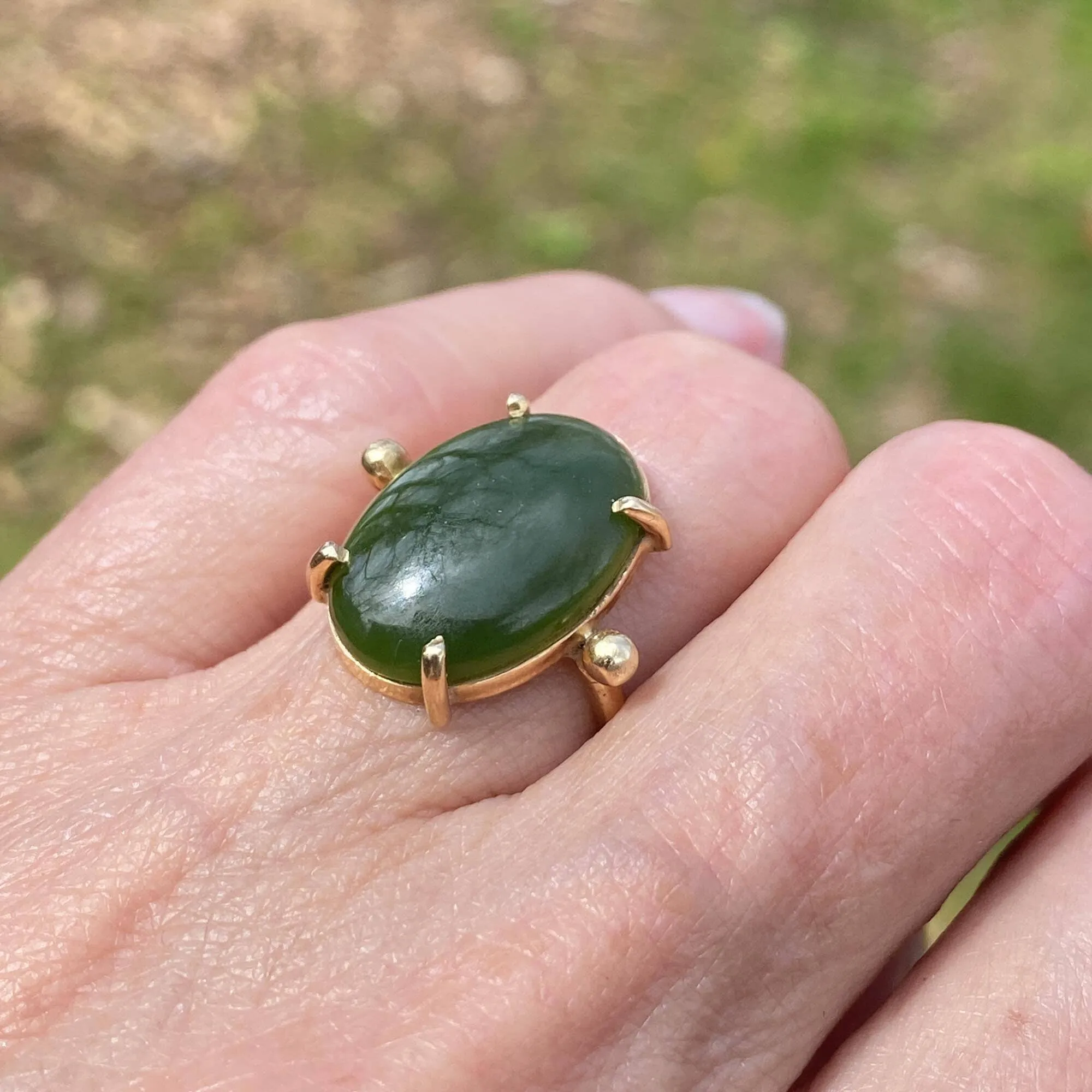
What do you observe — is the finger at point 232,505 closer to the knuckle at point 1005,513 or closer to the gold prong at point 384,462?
the gold prong at point 384,462

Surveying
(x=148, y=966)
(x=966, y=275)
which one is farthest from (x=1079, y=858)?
(x=966, y=275)

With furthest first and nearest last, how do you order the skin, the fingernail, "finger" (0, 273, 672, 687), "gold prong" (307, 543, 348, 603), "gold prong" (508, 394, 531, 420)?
the fingernail, "finger" (0, 273, 672, 687), "gold prong" (508, 394, 531, 420), "gold prong" (307, 543, 348, 603), the skin

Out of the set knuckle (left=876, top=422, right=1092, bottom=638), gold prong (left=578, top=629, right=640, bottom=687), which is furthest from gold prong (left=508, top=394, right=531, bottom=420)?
knuckle (left=876, top=422, right=1092, bottom=638)

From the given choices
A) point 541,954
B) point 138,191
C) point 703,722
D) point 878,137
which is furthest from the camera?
point 878,137

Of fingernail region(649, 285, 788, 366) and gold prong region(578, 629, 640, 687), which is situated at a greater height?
gold prong region(578, 629, 640, 687)

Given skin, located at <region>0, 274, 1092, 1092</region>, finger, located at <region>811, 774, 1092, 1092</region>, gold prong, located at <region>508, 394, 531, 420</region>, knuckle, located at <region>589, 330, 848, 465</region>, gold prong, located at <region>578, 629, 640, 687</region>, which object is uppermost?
gold prong, located at <region>508, 394, 531, 420</region>

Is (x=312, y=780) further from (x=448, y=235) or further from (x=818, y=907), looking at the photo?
(x=448, y=235)

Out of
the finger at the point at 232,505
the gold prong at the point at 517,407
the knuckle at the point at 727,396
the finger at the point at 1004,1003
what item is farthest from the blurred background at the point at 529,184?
the finger at the point at 1004,1003

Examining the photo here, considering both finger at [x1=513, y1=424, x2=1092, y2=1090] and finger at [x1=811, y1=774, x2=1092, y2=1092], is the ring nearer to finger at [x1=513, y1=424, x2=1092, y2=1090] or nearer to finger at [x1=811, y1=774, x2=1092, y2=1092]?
finger at [x1=513, y1=424, x2=1092, y2=1090]
